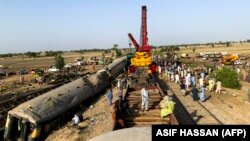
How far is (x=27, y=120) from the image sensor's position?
53.6ft

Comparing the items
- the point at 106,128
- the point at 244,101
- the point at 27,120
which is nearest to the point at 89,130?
the point at 106,128

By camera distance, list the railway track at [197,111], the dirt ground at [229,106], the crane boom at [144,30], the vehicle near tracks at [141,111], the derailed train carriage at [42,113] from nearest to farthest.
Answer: the vehicle near tracks at [141,111]
the derailed train carriage at [42,113]
the railway track at [197,111]
the dirt ground at [229,106]
the crane boom at [144,30]

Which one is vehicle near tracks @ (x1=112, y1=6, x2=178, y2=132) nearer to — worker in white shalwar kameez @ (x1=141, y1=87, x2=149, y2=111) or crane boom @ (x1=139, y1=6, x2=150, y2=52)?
worker in white shalwar kameez @ (x1=141, y1=87, x2=149, y2=111)

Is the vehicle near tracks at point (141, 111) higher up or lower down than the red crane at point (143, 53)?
lower down

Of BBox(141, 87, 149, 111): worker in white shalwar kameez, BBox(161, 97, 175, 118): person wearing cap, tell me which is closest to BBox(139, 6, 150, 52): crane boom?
BBox(141, 87, 149, 111): worker in white shalwar kameez

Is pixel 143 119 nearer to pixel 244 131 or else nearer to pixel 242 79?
pixel 244 131

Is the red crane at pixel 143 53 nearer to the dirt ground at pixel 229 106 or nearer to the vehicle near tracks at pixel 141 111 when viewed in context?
the dirt ground at pixel 229 106

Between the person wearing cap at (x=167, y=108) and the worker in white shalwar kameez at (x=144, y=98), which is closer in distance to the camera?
the person wearing cap at (x=167, y=108)

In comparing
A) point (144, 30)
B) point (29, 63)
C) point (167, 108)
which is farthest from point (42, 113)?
point (29, 63)

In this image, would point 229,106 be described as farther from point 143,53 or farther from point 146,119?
point 143,53

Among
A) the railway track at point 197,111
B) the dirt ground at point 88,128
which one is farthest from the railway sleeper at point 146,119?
the railway track at point 197,111

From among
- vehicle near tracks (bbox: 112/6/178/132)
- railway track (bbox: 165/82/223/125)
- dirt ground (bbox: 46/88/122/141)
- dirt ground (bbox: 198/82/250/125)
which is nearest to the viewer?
vehicle near tracks (bbox: 112/6/178/132)

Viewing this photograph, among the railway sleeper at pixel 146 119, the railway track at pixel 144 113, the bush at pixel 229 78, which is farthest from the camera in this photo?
the bush at pixel 229 78

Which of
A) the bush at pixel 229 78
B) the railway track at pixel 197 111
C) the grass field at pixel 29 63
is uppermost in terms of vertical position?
the bush at pixel 229 78
